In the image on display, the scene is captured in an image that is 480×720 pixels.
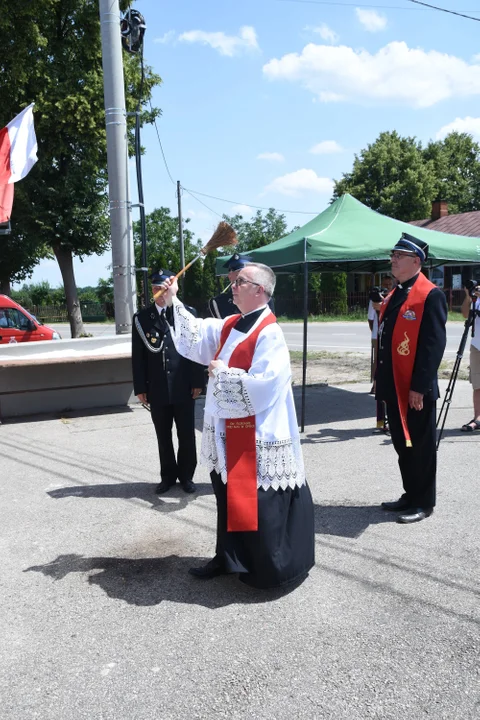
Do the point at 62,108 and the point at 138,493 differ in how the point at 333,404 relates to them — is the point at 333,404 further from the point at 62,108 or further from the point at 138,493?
the point at 62,108

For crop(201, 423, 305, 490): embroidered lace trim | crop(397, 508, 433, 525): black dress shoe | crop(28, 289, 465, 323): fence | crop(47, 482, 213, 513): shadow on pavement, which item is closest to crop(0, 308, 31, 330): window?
crop(47, 482, 213, 513): shadow on pavement

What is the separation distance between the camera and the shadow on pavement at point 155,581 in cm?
352

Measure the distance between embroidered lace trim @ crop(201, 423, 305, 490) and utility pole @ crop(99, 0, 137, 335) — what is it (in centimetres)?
598

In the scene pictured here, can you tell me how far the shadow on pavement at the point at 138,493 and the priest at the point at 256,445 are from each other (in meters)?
1.60

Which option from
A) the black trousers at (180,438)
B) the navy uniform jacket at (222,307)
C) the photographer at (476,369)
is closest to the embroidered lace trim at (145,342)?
the black trousers at (180,438)

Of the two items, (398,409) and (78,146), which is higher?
(78,146)

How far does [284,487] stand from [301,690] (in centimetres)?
109

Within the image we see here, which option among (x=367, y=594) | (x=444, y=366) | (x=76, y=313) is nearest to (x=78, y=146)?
(x=76, y=313)

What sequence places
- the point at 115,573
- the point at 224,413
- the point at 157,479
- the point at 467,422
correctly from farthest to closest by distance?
the point at 467,422
the point at 157,479
the point at 115,573
the point at 224,413

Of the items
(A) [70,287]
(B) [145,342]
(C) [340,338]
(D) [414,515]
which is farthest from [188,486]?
(C) [340,338]

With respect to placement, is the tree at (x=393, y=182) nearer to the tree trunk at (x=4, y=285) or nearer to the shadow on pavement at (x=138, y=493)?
the tree trunk at (x=4, y=285)

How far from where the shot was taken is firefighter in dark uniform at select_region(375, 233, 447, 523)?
4.41 m

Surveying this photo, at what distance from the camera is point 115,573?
3.87 metres

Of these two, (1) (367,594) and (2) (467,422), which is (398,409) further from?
(2) (467,422)
